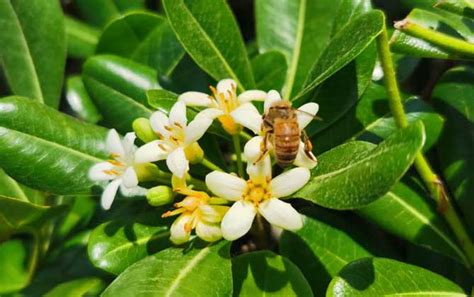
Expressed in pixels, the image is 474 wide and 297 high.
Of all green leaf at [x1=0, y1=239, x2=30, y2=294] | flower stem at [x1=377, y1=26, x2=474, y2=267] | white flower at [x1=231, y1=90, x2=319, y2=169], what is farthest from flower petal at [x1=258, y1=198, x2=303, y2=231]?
green leaf at [x1=0, y1=239, x2=30, y2=294]

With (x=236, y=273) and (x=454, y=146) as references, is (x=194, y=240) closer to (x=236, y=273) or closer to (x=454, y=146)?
(x=236, y=273)

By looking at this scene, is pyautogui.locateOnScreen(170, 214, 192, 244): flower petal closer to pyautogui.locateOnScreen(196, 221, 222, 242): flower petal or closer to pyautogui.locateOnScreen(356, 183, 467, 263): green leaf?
pyautogui.locateOnScreen(196, 221, 222, 242): flower petal

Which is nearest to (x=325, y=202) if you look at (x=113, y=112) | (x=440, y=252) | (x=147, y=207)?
(x=440, y=252)

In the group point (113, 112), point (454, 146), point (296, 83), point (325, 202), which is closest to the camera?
point (325, 202)

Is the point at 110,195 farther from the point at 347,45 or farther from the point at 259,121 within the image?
the point at 347,45

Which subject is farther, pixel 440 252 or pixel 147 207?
pixel 147 207

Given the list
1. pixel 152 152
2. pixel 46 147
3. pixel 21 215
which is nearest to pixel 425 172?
pixel 152 152

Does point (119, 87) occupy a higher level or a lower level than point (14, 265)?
higher

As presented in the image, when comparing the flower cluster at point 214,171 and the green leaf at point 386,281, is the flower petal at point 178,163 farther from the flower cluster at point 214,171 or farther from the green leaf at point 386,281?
the green leaf at point 386,281
